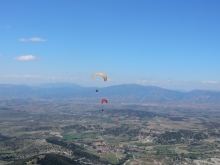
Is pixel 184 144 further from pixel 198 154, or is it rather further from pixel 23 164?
pixel 23 164

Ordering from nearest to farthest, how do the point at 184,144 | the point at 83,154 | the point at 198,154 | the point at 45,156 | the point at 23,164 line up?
the point at 23,164
the point at 45,156
the point at 83,154
the point at 198,154
the point at 184,144

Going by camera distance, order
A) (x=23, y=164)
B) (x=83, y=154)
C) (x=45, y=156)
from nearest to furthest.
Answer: (x=23, y=164)
(x=45, y=156)
(x=83, y=154)

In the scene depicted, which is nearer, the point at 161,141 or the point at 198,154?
the point at 198,154

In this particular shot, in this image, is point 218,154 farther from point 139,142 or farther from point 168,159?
point 139,142

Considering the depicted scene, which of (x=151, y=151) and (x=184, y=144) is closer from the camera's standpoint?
(x=151, y=151)

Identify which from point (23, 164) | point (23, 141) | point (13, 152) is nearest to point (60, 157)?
point (23, 164)

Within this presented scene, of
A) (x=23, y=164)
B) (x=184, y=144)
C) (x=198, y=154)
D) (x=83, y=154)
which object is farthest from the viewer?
(x=184, y=144)

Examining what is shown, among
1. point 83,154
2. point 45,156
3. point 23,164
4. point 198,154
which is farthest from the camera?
point 198,154

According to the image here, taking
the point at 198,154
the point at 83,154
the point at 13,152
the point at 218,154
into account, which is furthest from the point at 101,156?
the point at 218,154
